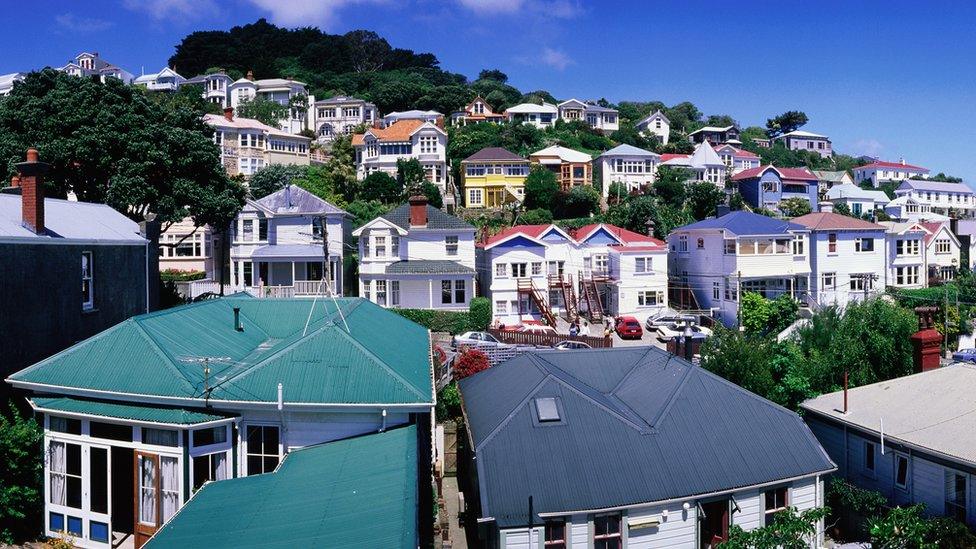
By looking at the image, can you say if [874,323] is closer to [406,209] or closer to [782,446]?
[782,446]

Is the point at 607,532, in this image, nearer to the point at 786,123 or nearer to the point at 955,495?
the point at 955,495

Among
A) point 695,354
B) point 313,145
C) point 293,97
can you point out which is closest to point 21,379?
point 695,354

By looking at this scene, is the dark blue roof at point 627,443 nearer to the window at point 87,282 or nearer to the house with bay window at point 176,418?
the house with bay window at point 176,418

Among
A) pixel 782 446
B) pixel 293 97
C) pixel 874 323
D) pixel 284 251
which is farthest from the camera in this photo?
pixel 293 97

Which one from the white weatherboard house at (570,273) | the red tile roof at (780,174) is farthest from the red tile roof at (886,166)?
the white weatherboard house at (570,273)

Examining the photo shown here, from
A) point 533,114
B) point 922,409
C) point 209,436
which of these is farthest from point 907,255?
point 209,436

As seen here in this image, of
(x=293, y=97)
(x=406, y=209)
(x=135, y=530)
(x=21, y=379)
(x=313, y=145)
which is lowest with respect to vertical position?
(x=135, y=530)
